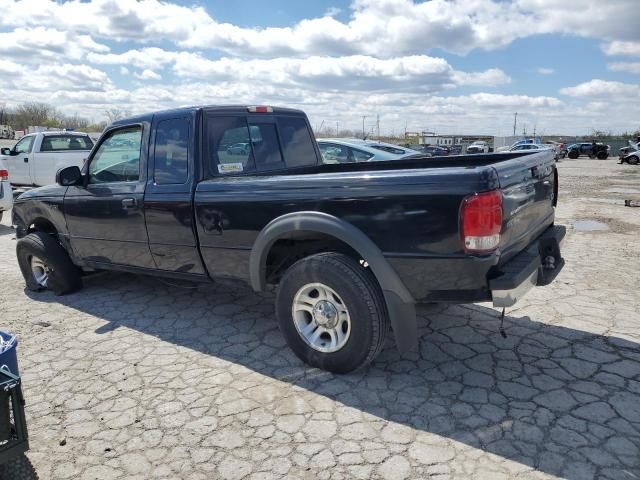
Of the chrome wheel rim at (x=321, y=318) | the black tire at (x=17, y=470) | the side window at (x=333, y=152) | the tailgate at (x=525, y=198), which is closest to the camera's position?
the black tire at (x=17, y=470)

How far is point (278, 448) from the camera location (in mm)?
2812

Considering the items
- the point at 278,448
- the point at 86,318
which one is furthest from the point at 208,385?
the point at 86,318

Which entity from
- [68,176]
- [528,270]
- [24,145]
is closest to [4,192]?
[24,145]

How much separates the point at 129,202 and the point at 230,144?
104cm

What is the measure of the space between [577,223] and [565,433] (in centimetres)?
769

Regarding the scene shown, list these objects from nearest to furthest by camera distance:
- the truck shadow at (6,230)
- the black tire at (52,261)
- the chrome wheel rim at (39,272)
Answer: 1. the black tire at (52,261)
2. the chrome wheel rim at (39,272)
3. the truck shadow at (6,230)

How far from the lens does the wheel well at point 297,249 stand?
3523 mm

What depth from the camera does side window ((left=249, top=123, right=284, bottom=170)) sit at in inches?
179

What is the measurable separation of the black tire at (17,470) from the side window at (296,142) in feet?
10.7

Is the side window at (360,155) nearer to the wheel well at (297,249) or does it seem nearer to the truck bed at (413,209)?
the truck bed at (413,209)

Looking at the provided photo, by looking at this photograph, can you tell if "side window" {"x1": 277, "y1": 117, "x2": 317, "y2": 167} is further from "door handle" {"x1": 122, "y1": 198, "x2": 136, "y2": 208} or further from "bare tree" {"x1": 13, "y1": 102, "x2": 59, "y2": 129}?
"bare tree" {"x1": 13, "y1": 102, "x2": 59, "y2": 129}

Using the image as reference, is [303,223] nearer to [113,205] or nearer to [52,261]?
[113,205]

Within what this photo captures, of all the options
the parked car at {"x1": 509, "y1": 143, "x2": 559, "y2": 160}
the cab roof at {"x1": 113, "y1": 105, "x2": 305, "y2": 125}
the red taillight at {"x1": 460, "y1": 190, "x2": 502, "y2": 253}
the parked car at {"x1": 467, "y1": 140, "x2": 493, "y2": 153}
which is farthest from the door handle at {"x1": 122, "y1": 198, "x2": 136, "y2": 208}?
the parked car at {"x1": 467, "y1": 140, "x2": 493, "y2": 153}

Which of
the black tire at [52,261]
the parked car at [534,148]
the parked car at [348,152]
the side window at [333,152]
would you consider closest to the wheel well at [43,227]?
the black tire at [52,261]
